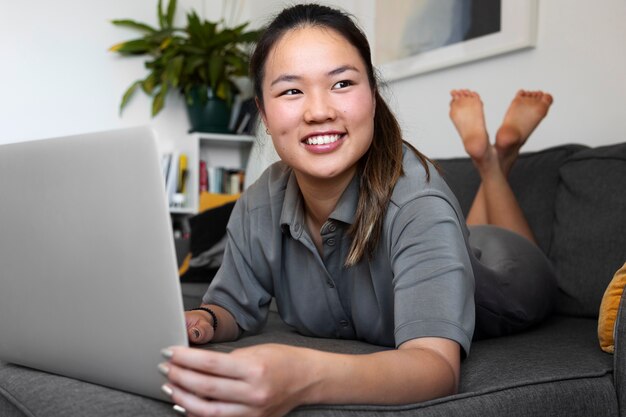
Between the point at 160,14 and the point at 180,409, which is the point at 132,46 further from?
the point at 180,409

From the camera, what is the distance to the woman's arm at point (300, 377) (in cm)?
72

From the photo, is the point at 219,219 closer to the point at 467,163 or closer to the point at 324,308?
the point at 467,163

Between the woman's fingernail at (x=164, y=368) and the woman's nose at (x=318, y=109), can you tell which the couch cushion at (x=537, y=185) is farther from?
the woman's fingernail at (x=164, y=368)

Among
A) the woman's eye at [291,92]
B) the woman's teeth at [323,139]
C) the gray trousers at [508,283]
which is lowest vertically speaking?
the gray trousers at [508,283]

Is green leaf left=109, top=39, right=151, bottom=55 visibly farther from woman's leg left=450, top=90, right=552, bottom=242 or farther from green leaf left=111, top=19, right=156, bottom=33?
woman's leg left=450, top=90, right=552, bottom=242

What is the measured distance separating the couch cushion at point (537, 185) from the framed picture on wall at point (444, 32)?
0.63 meters

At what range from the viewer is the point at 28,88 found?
3875mm

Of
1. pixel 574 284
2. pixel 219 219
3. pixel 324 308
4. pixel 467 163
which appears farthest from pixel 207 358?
pixel 219 219

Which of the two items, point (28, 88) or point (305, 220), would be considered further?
point (28, 88)

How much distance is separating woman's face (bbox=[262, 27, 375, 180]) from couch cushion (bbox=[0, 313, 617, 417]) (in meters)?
0.33

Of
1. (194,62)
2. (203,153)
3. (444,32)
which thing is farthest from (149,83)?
(444,32)

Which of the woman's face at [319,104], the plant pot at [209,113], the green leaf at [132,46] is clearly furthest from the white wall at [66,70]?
the woman's face at [319,104]

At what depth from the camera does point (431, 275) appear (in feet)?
3.32

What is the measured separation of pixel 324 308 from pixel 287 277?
0.32 ft
